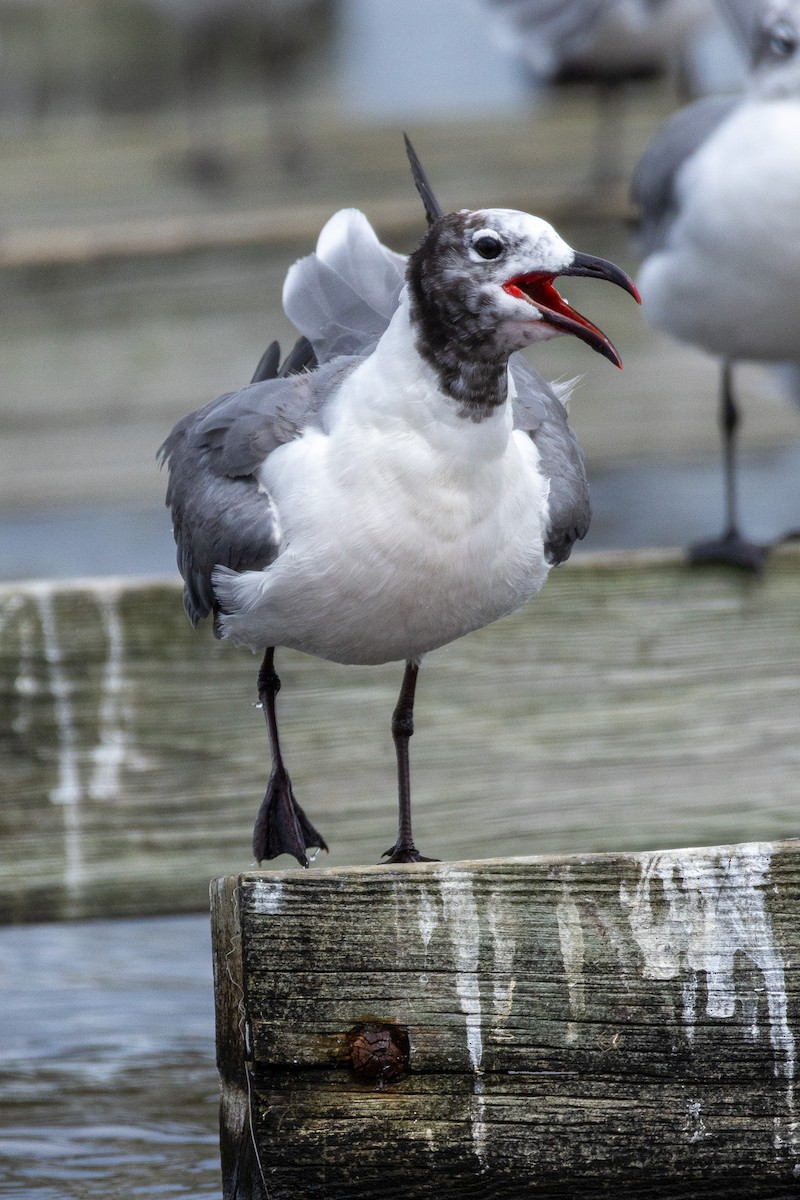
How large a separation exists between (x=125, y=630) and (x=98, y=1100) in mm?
766

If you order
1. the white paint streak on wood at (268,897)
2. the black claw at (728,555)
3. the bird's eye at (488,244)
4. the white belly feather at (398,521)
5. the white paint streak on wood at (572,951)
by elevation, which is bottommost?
the white paint streak on wood at (572,951)

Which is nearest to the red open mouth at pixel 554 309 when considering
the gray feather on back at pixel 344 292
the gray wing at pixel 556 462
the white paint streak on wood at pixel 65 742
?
the gray wing at pixel 556 462

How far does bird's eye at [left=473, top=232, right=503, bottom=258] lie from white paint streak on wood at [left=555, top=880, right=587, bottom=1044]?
2.38ft

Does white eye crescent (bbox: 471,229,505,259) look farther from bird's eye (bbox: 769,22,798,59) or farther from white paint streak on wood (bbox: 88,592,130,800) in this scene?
bird's eye (bbox: 769,22,798,59)

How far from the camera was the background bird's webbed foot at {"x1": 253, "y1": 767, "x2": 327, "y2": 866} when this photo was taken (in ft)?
9.32

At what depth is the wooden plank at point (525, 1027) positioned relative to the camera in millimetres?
2047

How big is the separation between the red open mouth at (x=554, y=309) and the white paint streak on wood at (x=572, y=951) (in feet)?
2.01

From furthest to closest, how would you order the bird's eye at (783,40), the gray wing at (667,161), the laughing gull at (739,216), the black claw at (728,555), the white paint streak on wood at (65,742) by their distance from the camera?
the gray wing at (667,161), the bird's eye at (783,40), the laughing gull at (739,216), the black claw at (728,555), the white paint streak on wood at (65,742)

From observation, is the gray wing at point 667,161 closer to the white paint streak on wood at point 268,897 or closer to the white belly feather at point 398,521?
the white belly feather at point 398,521

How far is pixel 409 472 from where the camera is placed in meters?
2.38

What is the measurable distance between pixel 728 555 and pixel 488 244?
121 cm

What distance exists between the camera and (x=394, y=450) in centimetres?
239

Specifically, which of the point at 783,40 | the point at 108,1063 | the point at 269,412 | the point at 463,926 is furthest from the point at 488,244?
the point at 783,40

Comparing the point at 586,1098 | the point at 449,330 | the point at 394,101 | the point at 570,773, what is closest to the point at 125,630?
the point at 570,773
